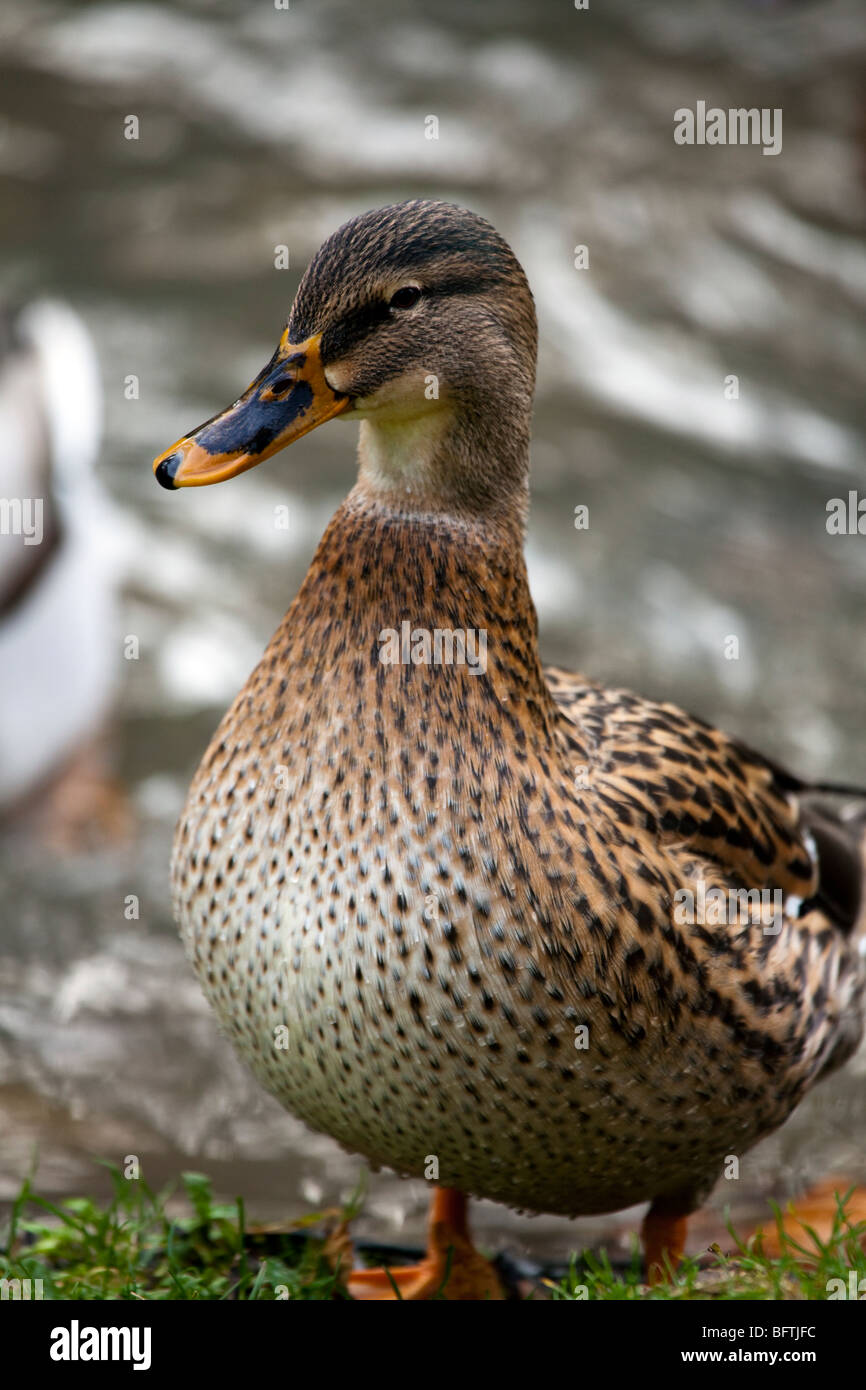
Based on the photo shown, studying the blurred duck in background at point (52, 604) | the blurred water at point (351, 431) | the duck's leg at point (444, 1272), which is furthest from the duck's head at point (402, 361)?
the blurred duck in background at point (52, 604)

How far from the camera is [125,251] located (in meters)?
8.76

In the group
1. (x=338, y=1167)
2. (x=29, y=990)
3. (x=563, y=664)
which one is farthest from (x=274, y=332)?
(x=338, y=1167)

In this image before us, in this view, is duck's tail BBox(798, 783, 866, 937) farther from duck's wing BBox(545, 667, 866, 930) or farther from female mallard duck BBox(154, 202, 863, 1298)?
female mallard duck BBox(154, 202, 863, 1298)

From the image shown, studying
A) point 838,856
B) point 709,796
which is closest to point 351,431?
point 838,856

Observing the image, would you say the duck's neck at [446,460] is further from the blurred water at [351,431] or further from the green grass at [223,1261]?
the blurred water at [351,431]

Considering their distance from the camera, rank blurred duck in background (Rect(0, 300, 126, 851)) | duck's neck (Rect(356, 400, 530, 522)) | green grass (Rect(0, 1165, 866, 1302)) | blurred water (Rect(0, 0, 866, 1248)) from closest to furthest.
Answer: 1. duck's neck (Rect(356, 400, 530, 522))
2. green grass (Rect(0, 1165, 866, 1302))
3. blurred water (Rect(0, 0, 866, 1248))
4. blurred duck in background (Rect(0, 300, 126, 851))

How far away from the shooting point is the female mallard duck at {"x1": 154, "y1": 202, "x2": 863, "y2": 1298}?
113 inches

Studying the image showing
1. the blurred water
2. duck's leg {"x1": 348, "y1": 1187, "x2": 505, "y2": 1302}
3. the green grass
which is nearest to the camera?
the green grass

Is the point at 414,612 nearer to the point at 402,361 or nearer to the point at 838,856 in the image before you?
the point at 402,361

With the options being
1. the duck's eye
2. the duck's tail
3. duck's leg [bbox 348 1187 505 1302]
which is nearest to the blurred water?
duck's leg [bbox 348 1187 505 1302]

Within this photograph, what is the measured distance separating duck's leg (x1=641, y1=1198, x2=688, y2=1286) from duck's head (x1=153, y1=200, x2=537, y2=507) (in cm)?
156

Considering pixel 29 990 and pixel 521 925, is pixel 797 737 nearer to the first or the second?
pixel 29 990

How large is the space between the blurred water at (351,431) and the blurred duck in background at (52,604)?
19 cm

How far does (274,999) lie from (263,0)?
8755mm
